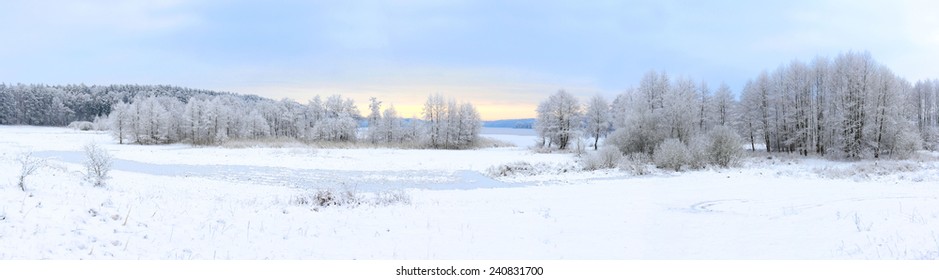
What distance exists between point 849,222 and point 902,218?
145 cm

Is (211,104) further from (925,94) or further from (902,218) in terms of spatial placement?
(925,94)

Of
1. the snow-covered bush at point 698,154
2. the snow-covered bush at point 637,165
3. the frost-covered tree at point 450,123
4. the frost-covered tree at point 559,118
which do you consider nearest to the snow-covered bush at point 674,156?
the snow-covered bush at point 698,154

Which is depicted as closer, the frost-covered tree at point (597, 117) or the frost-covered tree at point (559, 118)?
the frost-covered tree at point (559, 118)

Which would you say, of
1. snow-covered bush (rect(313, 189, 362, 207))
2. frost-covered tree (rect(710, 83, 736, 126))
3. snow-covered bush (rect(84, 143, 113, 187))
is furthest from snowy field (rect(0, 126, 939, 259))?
frost-covered tree (rect(710, 83, 736, 126))

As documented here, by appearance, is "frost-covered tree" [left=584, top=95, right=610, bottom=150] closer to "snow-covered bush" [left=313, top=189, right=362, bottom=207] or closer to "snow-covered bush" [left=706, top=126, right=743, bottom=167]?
"snow-covered bush" [left=706, top=126, right=743, bottom=167]

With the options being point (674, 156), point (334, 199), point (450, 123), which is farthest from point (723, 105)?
point (334, 199)

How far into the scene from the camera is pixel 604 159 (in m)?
39.2

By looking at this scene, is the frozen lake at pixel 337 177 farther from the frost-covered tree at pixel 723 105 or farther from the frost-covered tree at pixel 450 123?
the frost-covered tree at pixel 450 123

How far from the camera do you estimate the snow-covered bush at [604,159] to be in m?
38.4

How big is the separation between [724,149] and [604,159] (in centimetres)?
986

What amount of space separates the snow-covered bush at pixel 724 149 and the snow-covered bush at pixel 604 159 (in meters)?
7.47

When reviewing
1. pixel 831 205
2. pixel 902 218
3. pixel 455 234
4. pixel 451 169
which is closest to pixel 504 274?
Answer: pixel 455 234

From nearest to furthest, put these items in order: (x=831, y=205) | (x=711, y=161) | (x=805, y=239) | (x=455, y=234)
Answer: (x=805, y=239)
(x=455, y=234)
(x=831, y=205)
(x=711, y=161)

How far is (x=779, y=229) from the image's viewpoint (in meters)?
11.7
